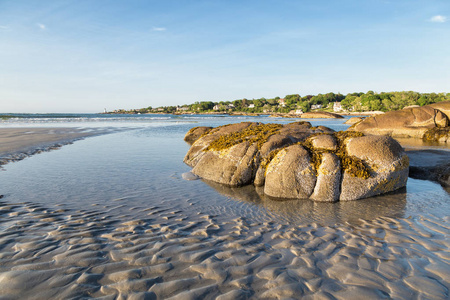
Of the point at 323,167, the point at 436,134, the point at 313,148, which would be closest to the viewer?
the point at 323,167

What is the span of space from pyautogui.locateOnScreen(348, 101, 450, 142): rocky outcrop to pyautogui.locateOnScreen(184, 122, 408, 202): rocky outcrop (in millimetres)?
15686

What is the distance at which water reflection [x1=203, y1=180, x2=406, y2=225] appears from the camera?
5.95 metres

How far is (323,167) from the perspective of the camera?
7.32 m

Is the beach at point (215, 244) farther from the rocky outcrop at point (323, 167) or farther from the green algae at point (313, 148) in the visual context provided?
the green algae at point (313, 148)

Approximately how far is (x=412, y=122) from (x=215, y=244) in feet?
76.5

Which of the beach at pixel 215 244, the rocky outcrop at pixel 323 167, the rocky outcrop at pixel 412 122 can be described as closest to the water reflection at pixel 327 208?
the beach at pixel 215 244

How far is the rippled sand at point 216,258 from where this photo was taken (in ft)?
11.3

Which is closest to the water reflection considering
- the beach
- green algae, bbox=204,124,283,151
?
the beach

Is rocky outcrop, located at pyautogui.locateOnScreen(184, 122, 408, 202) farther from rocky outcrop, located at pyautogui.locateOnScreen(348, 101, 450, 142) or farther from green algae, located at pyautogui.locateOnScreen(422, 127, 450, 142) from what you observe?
rocky outcrop, located at pyautogui.locateOnScreen(348, 101, 450, 142)

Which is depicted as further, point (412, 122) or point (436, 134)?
point (412, 122)

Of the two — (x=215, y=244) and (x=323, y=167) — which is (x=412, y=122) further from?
(x=215, y=244)

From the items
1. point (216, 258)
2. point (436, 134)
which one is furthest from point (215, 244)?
point (436, 134)

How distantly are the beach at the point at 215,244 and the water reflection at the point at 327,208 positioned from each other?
0.03 meters

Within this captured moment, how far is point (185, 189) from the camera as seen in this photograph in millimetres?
8328
